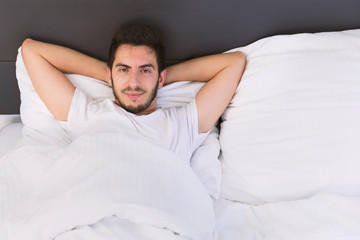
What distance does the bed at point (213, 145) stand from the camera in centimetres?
88

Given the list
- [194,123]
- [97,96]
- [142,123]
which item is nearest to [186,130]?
[194,123]

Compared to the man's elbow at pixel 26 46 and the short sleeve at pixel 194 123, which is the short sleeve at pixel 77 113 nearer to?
the man's elbow at pixel 26 46

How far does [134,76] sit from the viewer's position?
1.10m

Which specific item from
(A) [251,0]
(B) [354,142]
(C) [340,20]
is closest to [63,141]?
(A) [251,0]

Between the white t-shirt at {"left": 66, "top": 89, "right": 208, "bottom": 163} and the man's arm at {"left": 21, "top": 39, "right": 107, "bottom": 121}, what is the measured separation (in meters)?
0.04

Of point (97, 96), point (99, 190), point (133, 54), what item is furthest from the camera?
point (97, 96)

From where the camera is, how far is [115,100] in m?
1.21

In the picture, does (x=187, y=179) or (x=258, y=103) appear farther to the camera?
(x=258, y=103)

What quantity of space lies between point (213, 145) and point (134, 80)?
0.37m

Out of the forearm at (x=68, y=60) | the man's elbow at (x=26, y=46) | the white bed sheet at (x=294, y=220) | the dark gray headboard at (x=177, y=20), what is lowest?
the white bed sheet at (x=294, y=220)

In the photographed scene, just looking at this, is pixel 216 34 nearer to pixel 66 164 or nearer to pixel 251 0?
pixel 251 0

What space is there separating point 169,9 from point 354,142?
767 millimetres

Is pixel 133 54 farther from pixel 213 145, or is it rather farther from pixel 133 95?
pixel 213 145

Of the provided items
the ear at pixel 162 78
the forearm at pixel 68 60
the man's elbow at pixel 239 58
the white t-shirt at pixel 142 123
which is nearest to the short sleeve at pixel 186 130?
the white t-shirt at pixel 142 123
